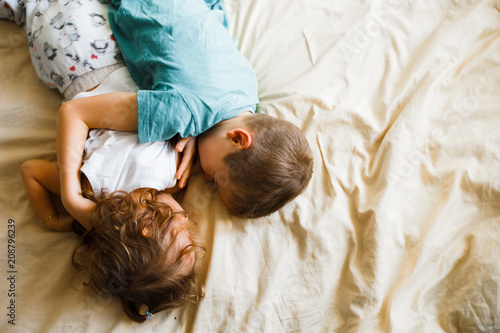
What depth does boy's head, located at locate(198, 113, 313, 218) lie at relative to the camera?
77 centimetres

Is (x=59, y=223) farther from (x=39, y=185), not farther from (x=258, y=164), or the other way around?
(x=258, y=164)

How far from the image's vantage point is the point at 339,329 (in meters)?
0.77

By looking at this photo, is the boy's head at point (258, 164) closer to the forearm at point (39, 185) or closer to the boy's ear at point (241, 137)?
the boy's ear at point (241, 137)

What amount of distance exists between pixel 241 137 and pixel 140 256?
0.33 metres

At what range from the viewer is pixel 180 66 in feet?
2.78

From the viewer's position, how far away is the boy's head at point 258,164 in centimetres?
77

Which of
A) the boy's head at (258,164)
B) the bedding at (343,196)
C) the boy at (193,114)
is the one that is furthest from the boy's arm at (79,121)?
the boy's head at (258,164)

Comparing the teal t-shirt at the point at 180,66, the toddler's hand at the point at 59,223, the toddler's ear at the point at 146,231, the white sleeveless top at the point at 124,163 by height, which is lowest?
the toddler's hand at the point at 59,223

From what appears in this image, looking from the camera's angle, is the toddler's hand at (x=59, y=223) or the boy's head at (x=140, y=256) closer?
the boy's head at (x=140, y=256)

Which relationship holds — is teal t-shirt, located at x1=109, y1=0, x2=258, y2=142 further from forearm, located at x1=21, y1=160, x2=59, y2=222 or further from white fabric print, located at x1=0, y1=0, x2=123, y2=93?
forearm, located at x1=21, y1=160, x2=59, y2=222

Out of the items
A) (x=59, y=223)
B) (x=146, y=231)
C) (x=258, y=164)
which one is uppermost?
(x=258, y=164)

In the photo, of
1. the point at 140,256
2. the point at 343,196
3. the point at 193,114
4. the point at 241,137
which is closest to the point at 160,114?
the point at 193,114

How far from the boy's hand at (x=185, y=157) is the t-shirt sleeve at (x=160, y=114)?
0.19 ft

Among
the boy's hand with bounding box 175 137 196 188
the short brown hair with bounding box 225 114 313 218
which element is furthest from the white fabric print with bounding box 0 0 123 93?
the short brown hair with bounding box 225 114 313 218
